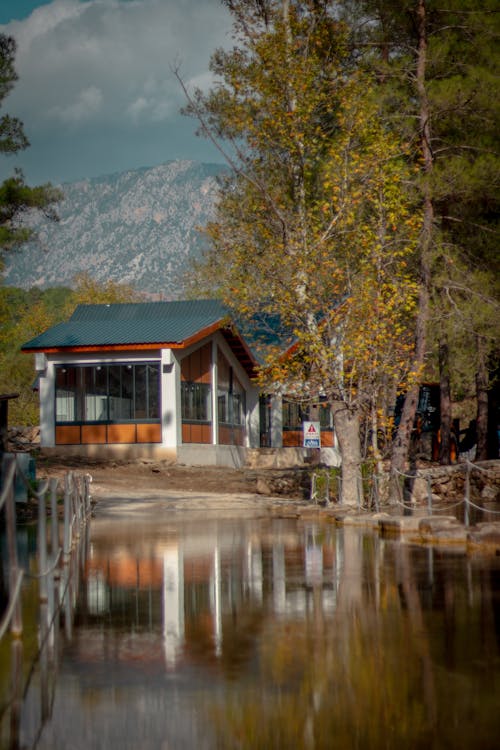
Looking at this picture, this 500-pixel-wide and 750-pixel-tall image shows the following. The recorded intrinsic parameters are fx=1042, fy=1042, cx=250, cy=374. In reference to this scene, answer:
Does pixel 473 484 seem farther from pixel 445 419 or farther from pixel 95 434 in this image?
pixel 95 434

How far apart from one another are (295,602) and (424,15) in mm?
22371

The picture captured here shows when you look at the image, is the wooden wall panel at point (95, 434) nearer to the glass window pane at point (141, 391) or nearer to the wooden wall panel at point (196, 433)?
the glass window pane at point (141, 391)

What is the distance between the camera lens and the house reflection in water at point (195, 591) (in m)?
7.56

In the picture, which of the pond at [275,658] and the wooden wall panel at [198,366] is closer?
the pond at [275,658]

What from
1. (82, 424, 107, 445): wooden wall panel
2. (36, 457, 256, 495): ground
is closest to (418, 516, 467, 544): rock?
(36, 457, 256, 495): ground

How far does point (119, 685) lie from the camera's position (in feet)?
20.3

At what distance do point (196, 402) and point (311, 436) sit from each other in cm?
1466

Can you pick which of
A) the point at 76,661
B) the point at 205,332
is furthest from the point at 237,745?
the point at 205,332

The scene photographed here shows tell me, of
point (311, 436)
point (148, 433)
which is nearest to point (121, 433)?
point (148, 433)

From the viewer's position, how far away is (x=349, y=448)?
2466 cm

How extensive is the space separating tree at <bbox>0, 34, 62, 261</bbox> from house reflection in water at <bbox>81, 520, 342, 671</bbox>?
52.6ft

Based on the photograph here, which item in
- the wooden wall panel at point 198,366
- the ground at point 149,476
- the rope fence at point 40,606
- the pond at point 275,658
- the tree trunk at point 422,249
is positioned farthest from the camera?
the wooden wall panel at point 198,366

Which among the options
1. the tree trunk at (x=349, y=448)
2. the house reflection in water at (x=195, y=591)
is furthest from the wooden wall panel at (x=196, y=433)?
the house reflection in water at (x=195, y=591)

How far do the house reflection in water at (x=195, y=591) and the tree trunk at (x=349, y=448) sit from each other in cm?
734
